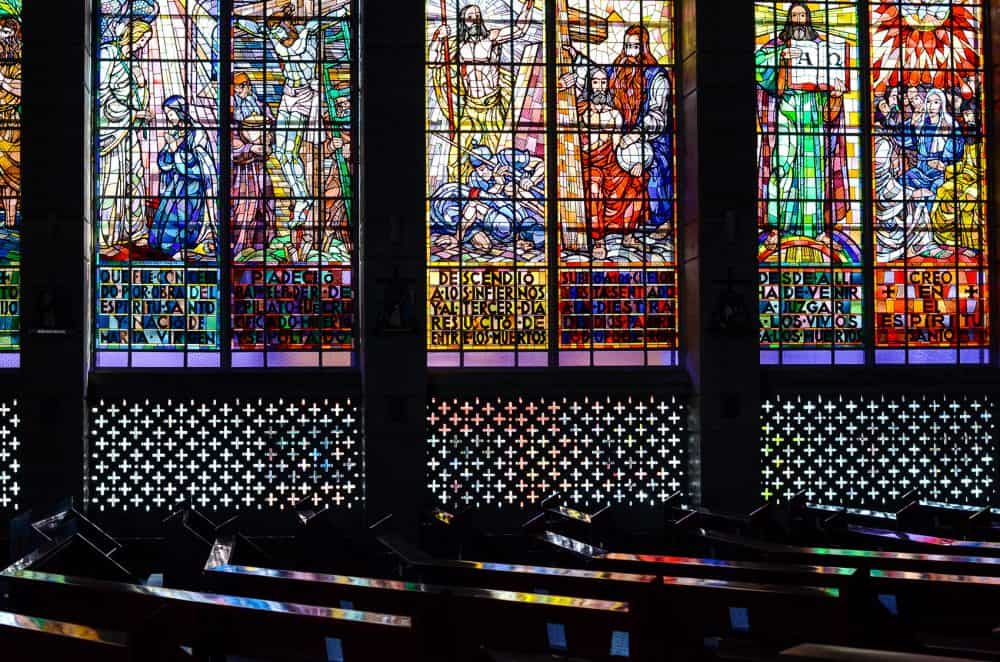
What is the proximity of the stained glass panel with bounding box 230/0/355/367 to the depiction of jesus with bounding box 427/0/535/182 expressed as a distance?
114 cm

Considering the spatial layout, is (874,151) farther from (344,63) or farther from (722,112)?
(344,63)

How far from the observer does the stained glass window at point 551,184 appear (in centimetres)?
1233

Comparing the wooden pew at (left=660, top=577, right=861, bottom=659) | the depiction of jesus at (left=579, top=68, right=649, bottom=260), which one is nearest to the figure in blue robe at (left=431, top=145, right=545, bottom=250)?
the depiction of jesus at (left=579, top=68, right=649, bottom=260)

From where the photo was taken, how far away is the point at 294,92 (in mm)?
12320

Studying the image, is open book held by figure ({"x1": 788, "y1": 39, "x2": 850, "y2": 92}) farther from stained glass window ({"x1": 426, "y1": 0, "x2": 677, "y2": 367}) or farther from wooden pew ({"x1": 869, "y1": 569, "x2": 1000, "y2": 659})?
wooden pew ({"x1": 869, "y1": 569, "x2": 1000, "y2": 659})

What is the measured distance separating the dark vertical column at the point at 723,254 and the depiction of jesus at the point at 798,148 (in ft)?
2.45

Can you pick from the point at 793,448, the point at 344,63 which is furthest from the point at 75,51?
the point at 793,448

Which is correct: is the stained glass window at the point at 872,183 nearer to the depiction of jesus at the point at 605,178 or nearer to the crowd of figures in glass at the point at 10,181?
the depiction of jesus at the point at 605,178

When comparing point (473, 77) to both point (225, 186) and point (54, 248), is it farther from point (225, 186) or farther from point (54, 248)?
point (54, 248)

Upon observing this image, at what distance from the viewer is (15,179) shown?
11961 millimetres

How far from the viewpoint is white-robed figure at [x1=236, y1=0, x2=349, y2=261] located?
12.3 m

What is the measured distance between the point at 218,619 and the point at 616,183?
9395mm

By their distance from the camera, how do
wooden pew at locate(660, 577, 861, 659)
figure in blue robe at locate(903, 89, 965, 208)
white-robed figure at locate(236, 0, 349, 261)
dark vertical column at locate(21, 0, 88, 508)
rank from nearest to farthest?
wooden pew at locate(660, 577, 861, 659)
dark vertical column at locate(21, 0, 88, 508)
white-robed figure at locate(236, 0, 349, 261)
figure in blue robe at locate(903, 89, 965, 208)

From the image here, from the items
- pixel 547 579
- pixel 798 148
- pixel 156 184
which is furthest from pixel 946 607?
pixel 156 184
